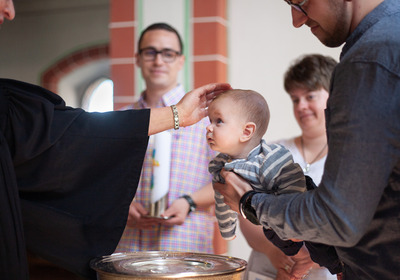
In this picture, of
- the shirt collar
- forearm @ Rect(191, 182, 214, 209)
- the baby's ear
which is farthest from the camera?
forearm @ Rect(191, 182, 214, 209)

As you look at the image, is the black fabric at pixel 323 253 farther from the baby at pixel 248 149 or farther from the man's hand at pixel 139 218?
the man's hand at pixel 139 218

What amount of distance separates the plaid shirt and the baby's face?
0.96m

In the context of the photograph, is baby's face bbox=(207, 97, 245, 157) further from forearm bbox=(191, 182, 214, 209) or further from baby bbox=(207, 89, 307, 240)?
forearm bbox=(191, 182, 214, 209)

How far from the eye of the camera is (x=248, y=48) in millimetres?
3816

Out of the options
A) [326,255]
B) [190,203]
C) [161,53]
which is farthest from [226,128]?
[161,53]

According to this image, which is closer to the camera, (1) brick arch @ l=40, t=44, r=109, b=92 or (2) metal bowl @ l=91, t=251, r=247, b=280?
(2) metal bowl @ l=91, t=251, r=247, b=280

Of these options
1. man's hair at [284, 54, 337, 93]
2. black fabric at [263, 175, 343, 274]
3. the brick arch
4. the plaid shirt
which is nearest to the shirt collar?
black fabric at [263, 175, 343, 274]

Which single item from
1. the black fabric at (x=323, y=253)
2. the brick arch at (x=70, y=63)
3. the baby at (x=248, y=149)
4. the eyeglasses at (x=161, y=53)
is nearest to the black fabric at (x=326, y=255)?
the black fabric at (x=323, y=253)

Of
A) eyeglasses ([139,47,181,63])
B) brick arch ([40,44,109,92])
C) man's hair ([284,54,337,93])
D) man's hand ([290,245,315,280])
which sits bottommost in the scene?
man's hand ([290,245,315,280])

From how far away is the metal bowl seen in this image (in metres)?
1.19

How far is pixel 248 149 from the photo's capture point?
168 cm

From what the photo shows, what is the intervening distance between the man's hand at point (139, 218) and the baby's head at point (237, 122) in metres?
0.99

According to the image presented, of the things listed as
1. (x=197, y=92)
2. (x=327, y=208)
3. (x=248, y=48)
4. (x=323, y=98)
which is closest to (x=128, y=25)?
(x=248, y=48)

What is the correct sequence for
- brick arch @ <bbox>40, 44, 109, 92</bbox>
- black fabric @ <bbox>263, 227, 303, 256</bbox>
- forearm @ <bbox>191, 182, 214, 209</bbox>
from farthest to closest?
brick arch @ <bbox>40, 44, 109, 92</bbox> → forearm @ <bbox>191, 182, 214, 209</bbox> → black fabric @ <bbox>263, 227, 303, 256</bbox>
